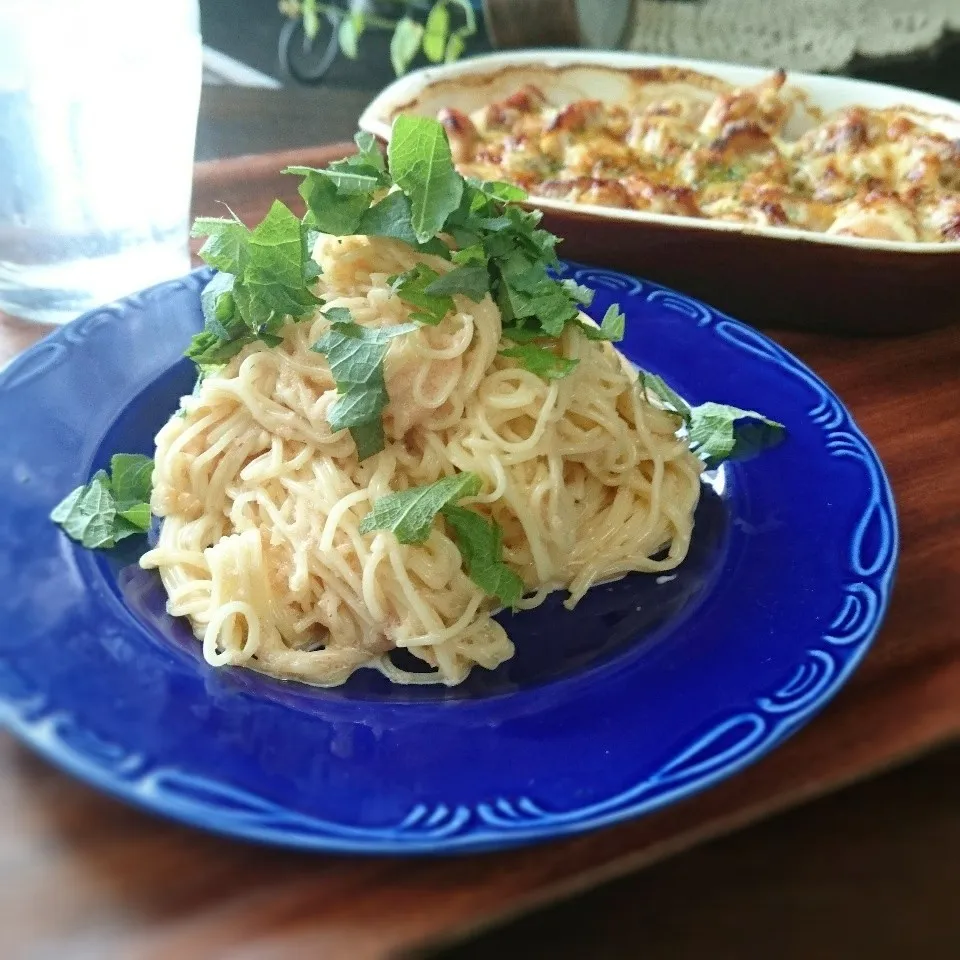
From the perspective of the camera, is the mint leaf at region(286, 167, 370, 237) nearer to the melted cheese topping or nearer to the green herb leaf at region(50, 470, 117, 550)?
the green herb leaf at region(50, 470, 117, 550)

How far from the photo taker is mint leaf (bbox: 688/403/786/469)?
1347mm

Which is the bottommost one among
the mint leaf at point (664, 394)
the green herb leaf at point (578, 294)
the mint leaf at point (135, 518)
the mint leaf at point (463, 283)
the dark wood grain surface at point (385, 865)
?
the dark wood grain surface at point (385, 865)

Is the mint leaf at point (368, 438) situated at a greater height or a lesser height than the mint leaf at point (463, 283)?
lesser

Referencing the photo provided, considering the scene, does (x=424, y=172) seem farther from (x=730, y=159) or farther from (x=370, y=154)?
(x=730, y=159)

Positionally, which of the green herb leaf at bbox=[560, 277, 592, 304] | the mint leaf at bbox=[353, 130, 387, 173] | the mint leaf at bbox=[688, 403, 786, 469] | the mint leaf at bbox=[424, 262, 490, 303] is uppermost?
the mint leaf at bbox=[353, 130, 387, 173]

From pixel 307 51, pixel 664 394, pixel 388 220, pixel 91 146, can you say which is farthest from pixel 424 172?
pixel 307 51

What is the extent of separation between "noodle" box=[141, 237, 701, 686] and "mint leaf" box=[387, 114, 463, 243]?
0.07 m

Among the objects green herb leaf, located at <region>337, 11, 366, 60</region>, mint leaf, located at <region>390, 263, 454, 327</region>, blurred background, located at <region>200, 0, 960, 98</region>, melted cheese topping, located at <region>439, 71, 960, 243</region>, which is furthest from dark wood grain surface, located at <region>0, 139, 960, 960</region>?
green herb leaf, located at <region>337, 11, 366, 60</region>

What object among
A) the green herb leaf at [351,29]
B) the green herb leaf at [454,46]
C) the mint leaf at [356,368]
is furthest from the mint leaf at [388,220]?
the green herb leaf at [351,29]

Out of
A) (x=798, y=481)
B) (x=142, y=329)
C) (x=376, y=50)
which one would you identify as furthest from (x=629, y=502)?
(x=376, y=50)

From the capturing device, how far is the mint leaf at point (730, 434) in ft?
4.42

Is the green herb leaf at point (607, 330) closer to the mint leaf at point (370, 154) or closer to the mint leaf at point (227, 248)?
the mint leaf at point (370, 154)

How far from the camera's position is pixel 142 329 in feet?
4.87

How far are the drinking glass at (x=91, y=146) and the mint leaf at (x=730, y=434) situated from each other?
100 centimetres
